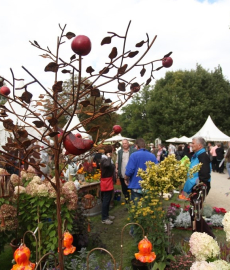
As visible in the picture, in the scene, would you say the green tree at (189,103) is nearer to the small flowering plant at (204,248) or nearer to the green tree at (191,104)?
the green tree at (191,104)

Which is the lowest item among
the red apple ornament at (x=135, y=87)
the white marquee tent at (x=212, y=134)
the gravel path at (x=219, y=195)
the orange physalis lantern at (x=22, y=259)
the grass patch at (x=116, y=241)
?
the gravel path at (x=219, y=195)

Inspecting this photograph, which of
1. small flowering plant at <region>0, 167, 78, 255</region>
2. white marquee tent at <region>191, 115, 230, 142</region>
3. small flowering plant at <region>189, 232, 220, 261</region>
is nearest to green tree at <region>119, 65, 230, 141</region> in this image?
white marquee tent at <region>191, 115, 230, 142</region>

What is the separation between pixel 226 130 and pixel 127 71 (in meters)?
24.6

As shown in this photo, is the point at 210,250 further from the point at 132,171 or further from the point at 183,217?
the point at 183,217

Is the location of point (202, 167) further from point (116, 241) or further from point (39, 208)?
point (39, 208)

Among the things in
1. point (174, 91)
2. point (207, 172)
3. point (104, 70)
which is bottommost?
Result: point (207, 172)

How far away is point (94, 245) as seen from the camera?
4.15 metres

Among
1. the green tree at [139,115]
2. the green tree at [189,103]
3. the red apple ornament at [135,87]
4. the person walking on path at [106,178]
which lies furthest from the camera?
the green tree at [139,115]

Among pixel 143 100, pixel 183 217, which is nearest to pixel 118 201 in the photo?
pixel 183 217

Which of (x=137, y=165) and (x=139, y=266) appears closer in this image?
(x=139, y=266)

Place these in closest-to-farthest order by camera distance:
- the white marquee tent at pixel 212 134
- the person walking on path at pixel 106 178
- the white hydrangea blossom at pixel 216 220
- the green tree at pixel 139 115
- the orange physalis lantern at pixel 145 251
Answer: the orange physalis lantern at pixel 145 251 → the white hydrangea blossom at pixel 216 220 → the person walking on path at pixel 106 178 → the white marquee tent at pixel 212 134 → the green tree at pixel 139 115

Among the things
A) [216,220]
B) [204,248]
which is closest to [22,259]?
[204,248]

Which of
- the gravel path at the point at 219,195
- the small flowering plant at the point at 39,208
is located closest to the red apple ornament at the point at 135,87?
the small flowering plant at the point at 39,208

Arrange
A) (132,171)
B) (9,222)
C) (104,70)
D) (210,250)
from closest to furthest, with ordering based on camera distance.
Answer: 1. (104,70)
2. (210,250)
3. (9,222)
4. (132,171)
